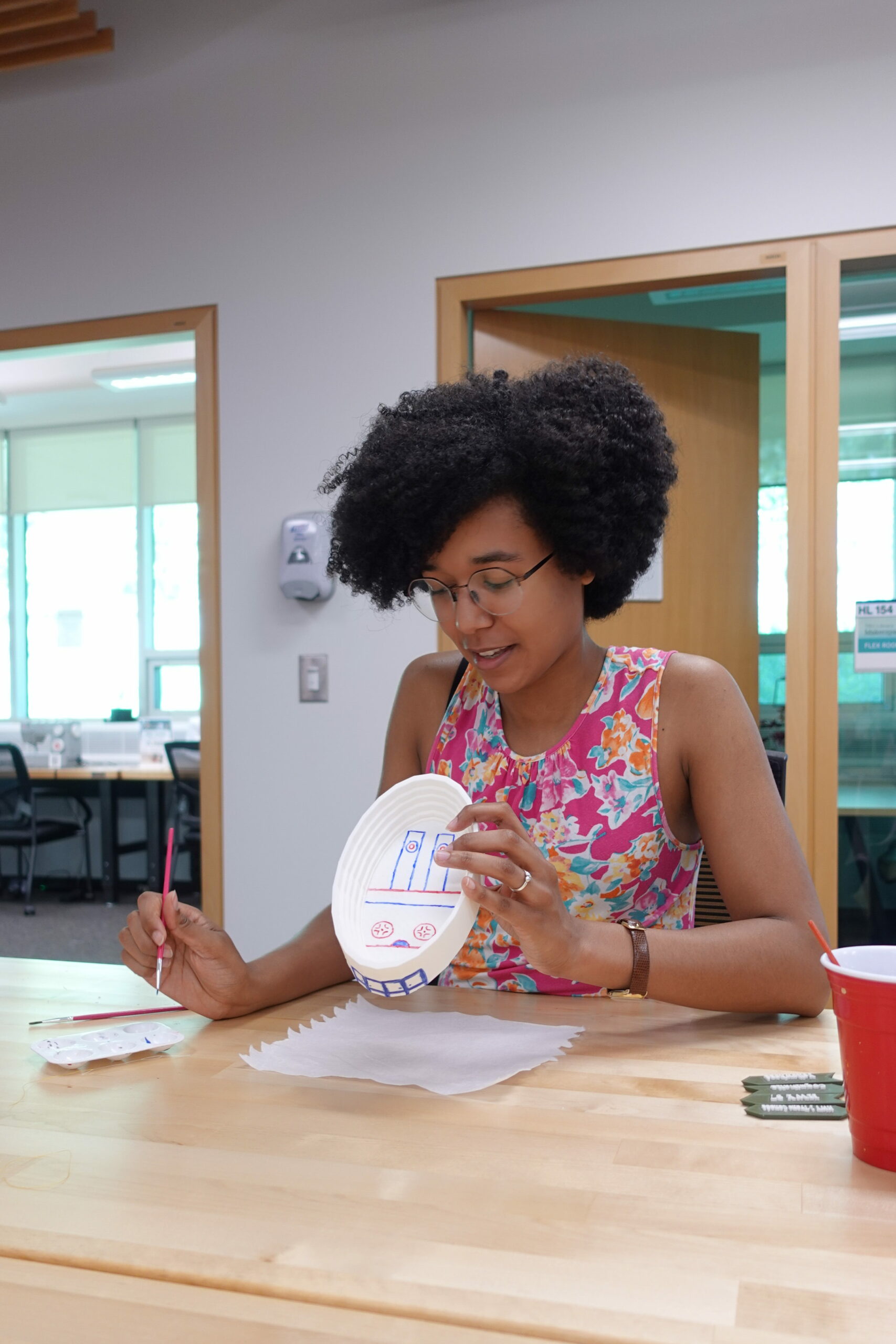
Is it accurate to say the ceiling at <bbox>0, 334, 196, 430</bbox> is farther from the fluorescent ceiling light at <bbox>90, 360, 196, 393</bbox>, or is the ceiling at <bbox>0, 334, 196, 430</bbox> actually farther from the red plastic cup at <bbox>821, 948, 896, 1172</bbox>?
the red plastic cup at <bbox>821, 948, 896, 1172</bbox>

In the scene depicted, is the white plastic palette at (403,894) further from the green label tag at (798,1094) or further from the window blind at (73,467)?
the window blind at (73,467)

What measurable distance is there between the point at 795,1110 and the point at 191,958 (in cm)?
64

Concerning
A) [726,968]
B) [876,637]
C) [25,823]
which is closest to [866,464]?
[876,637]

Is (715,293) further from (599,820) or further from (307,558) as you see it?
(599,820)

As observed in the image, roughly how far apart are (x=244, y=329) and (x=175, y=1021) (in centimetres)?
235

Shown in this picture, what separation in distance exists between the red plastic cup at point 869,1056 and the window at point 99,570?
6.81 m

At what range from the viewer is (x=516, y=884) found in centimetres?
97

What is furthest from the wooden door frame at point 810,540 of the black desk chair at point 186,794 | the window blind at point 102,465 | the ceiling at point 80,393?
the window blind at point 102,465

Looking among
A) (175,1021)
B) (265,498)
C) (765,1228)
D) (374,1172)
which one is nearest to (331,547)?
(175,1021)

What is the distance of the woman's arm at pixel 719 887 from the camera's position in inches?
39.6

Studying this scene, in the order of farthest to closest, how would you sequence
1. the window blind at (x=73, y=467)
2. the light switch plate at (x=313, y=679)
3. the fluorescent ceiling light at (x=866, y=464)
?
the window blind at (x=73, y=467) → the light switch plate at (x=313, y=679) → the fluorescent ceiling light at (x=866, y=464)

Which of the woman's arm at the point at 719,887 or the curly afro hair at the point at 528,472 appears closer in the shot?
the woman's arm at the point at 719,887

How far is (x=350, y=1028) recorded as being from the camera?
3.76 feet

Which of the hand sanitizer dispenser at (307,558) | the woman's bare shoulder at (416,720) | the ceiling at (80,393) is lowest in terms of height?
the woman's bare shoulder at (416,720)
